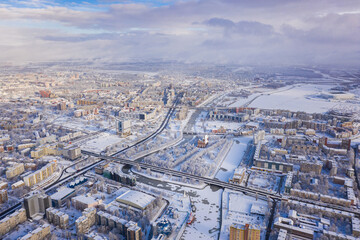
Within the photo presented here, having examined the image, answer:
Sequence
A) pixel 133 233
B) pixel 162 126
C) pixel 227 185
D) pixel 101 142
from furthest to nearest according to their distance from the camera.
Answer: pixel 162 126 → pixel 101 142 → pixel 227 185 → pixel 133 233

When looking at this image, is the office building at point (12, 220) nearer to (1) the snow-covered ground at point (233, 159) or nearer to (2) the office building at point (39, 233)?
(2) the office building at point (39, 233)

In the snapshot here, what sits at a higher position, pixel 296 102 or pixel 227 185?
→ pixel 296 102

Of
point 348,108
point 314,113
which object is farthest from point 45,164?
point 348,108

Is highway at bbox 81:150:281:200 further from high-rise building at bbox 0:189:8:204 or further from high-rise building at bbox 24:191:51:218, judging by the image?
high-rise building at bbox 0:189:8:204

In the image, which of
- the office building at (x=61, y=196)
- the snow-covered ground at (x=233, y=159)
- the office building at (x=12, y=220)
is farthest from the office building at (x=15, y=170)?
the snow-covered ground at (x=233, y=159)

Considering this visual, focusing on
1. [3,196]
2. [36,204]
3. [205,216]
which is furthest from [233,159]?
[3,196]

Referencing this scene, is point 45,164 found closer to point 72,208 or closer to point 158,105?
point 72,208

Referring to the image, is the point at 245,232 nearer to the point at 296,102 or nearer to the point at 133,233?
the point at 133,233
